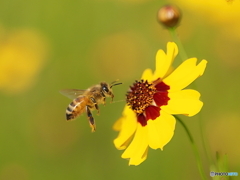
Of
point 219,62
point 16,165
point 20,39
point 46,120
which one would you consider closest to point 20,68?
point 20,39

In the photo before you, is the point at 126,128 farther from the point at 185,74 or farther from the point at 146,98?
the point at 185,74

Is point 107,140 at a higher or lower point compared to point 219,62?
lower

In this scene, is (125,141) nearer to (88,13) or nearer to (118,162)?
(118,162)

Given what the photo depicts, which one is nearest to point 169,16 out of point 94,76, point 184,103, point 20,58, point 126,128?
point 184,103

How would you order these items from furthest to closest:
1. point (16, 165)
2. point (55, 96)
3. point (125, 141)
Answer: point (55, 96)
point (16, 165)
point (125, 141)

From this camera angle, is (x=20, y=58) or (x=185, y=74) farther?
(x=20, y=58)

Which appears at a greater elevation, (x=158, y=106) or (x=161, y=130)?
(x=158, y=106)
